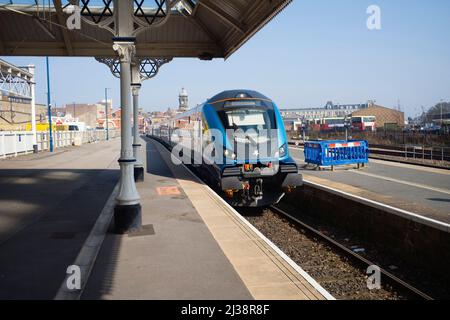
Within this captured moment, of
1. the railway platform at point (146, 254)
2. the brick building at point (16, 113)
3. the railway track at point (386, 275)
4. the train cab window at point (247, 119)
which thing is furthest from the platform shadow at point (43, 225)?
the brick building at point (16, 113)

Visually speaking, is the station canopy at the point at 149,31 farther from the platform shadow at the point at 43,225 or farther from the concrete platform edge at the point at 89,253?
the concrete platform edge at the point at 89,253

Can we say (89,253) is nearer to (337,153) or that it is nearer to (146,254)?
(146,254)

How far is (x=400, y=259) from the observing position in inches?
361

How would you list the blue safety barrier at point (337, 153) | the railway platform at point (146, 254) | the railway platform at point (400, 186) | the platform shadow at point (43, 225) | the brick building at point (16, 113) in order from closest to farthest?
1. the railway platform at point (146, 254)
2. the platform shadow at point (43, 225)
3. the railway platform at point (400, 186)
4. the blue safety barrier at point (337, 153)
5. the brick building at point (16, 113)

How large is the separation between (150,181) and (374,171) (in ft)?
32.9

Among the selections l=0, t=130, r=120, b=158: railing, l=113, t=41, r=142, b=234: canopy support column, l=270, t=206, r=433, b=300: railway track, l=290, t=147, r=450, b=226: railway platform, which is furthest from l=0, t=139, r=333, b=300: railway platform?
l=0, t=130, r=120, b=158: railing

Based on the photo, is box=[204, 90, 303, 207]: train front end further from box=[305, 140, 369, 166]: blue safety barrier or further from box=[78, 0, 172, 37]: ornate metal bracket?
box=[305, 140, 369, 166]: blue safety barrier

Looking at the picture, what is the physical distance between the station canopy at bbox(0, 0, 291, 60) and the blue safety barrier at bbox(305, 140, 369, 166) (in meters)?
7.18

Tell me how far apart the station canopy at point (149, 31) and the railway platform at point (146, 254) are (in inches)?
215

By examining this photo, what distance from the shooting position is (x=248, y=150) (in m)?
11.8

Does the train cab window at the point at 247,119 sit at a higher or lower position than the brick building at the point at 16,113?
lower

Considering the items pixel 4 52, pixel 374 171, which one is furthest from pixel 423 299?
pixel 4 52

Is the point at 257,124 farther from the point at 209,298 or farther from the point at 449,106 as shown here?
the point at 449,106

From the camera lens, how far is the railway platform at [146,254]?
5.10 metres
